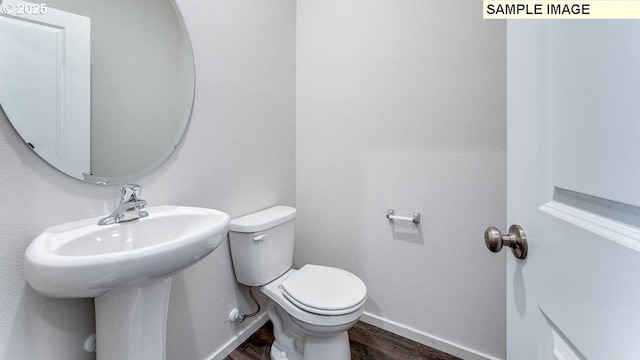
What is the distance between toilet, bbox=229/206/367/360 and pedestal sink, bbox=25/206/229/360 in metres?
0.42

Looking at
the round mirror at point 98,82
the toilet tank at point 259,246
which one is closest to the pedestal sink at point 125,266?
the round mirror at point 98,82

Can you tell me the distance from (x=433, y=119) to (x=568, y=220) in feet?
3.59

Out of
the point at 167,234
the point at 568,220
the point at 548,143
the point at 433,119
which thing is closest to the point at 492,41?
the point at 433,119

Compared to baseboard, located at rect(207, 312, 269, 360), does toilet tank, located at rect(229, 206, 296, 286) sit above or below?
above

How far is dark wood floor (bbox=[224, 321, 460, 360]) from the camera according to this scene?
4.52ft

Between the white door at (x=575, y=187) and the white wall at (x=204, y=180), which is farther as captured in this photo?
the white wall at (x=204, y=180)

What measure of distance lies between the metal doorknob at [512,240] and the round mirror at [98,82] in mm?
1149

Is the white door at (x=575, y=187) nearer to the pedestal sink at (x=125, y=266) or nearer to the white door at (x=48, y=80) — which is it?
the pedestal sink at (x=125, y=266)

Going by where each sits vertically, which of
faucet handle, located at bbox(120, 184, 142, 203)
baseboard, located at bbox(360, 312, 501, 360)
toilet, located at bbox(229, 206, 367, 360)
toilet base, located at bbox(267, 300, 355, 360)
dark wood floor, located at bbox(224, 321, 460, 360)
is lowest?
dark wood floor, located at bbox(224, 321, 460, 360)

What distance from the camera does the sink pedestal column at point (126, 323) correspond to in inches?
30.2

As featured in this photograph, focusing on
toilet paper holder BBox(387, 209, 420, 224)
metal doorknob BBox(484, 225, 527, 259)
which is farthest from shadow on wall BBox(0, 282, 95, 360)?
toilet paper holder BBox(387, 209, 420, 224)

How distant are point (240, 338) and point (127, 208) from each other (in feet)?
3.25

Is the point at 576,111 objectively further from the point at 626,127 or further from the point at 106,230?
the point at 106,230

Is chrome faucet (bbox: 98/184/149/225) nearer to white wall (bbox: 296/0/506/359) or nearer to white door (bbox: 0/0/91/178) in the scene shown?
white door (bbox: 0/0/91/178)
